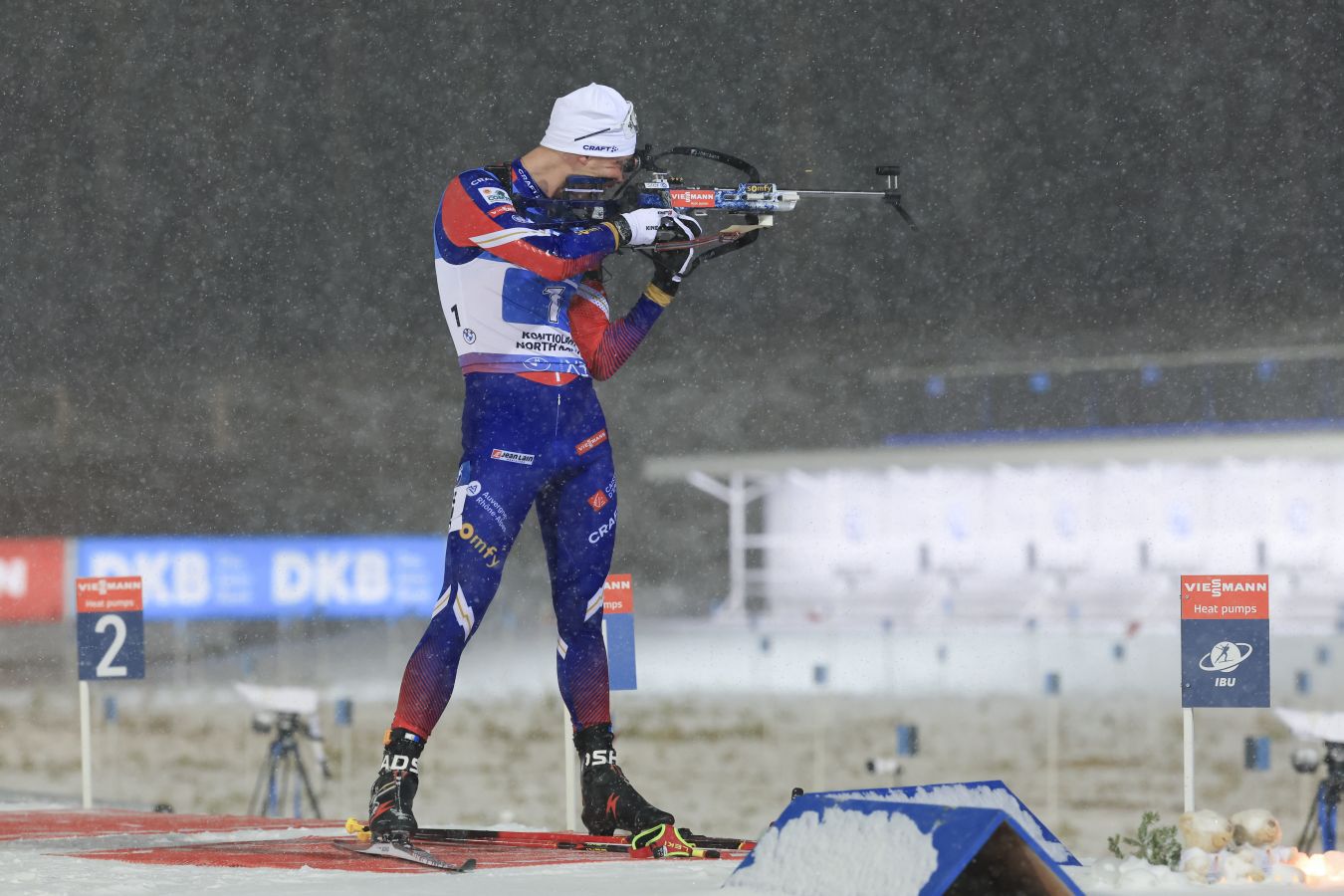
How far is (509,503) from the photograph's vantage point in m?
3.26

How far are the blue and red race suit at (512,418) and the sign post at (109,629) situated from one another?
7.79 feet

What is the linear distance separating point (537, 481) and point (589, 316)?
40 cm

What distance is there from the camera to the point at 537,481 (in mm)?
3275

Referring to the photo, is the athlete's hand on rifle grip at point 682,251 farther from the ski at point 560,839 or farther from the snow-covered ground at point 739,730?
the snow-covered ground at point 739,730

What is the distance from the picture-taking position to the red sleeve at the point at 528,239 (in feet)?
10.4

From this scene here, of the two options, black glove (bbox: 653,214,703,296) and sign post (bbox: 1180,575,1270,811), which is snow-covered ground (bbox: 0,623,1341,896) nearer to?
sign post (bbox: 1180,575,1270,811)

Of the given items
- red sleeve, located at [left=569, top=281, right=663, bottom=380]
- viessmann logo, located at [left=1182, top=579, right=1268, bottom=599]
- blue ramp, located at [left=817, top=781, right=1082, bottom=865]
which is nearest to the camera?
blue ramp, located at [left=817, top=781, right=1082, bottom=865]

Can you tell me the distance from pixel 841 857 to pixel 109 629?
366 centimetres

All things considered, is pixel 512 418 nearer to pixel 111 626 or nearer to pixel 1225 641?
pixel 1225 641

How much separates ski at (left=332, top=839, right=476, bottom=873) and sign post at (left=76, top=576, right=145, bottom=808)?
231cm

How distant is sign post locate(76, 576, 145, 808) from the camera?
5.30 metres

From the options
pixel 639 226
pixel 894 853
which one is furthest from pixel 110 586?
pixel 894 853

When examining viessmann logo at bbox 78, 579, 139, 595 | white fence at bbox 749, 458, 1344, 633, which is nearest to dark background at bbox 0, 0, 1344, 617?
white fence at bbox 749, 458, 1344, 633

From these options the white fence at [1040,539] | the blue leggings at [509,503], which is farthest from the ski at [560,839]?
the white fence at [1040,539]
